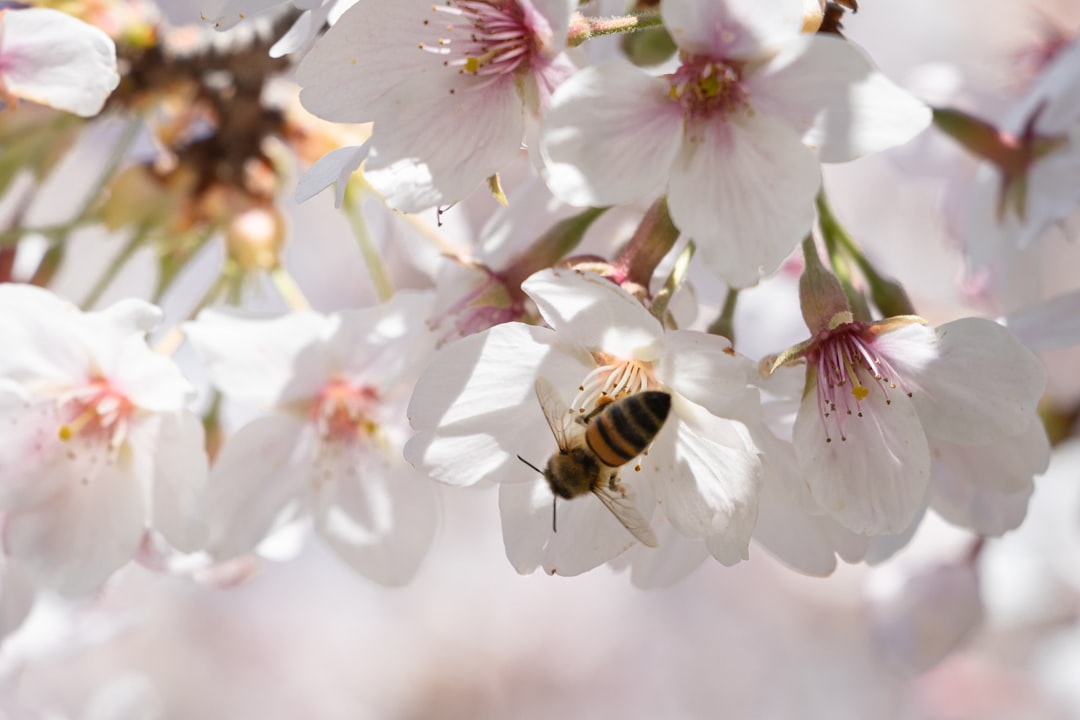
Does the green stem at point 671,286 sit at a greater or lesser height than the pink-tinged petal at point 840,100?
lesser

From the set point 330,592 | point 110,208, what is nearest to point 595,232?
point 110,208

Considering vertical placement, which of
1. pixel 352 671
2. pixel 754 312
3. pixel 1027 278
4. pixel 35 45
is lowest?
pixel 352 671

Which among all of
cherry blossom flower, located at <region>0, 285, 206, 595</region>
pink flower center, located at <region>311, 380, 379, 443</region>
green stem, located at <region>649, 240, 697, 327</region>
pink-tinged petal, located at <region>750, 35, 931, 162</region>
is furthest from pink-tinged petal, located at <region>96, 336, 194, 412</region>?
pink-tinged petal, located at <region>750, 35, 931, 162</region>

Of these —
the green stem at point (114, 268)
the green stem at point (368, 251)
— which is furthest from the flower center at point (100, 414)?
the green stem at point (368, 251)

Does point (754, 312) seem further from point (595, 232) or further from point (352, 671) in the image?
point (352, 671)

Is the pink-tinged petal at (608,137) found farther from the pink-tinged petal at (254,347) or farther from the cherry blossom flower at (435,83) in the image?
the pink-tinged petal at (254,347)
